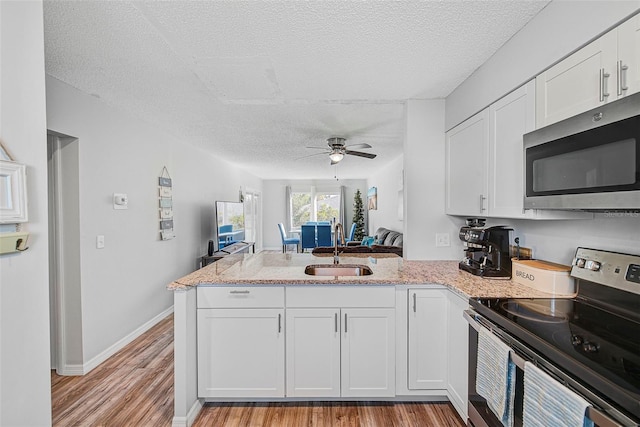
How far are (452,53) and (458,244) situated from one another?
1572 millimetres

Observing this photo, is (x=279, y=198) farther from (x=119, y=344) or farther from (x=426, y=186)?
(x=426, y=186)

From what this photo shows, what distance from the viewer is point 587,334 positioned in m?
1.18

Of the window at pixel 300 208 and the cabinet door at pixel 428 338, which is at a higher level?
the window at pixel 300 208

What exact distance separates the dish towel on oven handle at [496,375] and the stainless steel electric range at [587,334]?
3 centimetres

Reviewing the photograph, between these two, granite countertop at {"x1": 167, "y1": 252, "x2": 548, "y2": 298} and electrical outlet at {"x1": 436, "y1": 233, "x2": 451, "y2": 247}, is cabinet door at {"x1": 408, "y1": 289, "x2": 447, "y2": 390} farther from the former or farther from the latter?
electrical outlet at {"x1": 436, "y1": 233, "x2": 451, "y2": 247}

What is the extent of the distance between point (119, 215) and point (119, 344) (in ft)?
4.12

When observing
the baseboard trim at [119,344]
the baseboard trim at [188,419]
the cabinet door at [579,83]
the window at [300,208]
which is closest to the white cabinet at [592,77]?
the cabinet door at [579,83]

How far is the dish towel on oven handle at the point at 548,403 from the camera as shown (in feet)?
3.02

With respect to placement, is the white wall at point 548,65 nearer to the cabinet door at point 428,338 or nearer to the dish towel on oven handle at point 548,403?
the cabinet door at point 428,338

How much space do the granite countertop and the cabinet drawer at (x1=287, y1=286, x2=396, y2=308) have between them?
52 millimetres

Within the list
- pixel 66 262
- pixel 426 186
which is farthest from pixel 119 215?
pixel 426 186

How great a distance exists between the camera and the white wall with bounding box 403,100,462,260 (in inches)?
108

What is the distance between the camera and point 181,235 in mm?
4273

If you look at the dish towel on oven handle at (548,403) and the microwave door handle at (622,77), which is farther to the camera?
the microwave door handle at (622,77)
